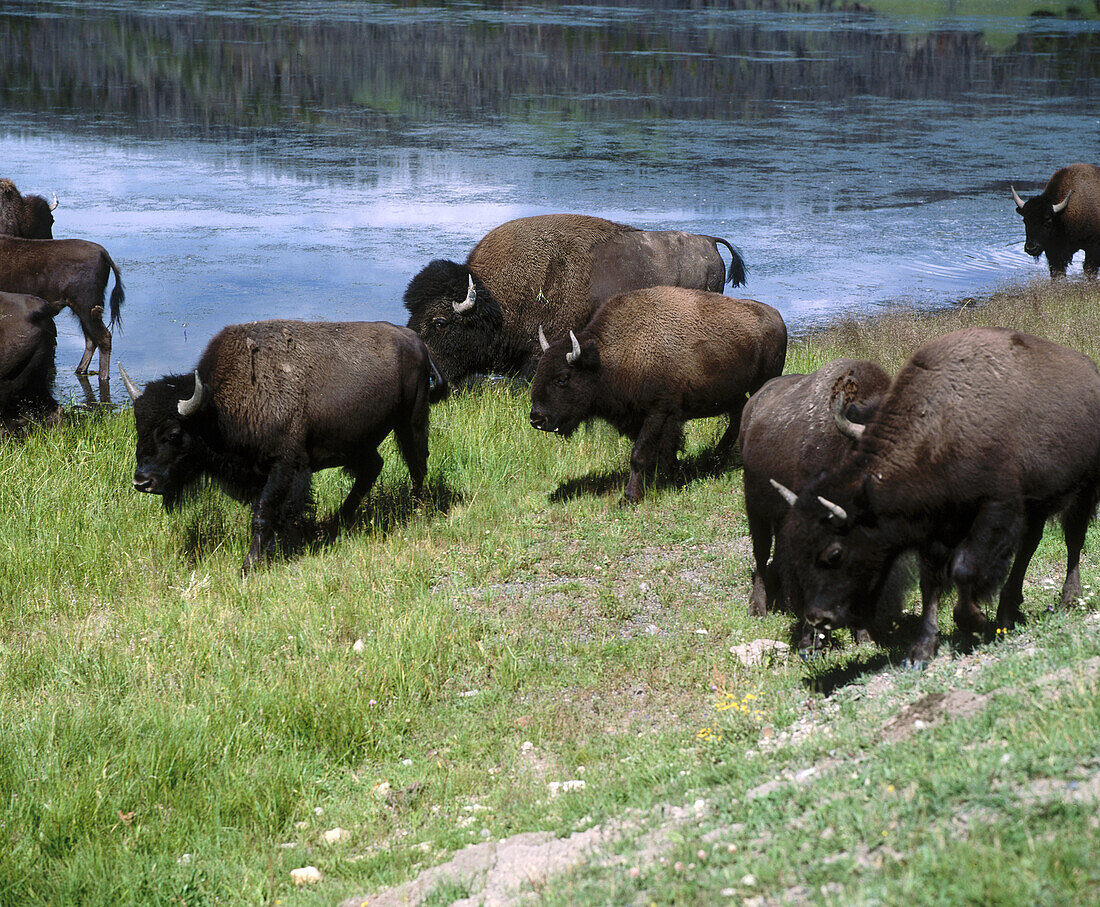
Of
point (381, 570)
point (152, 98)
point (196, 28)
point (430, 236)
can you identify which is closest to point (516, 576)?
point (381, 570)

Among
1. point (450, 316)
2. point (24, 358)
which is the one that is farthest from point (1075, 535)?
point (24, 358)

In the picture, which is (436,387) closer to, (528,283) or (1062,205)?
(528,283)

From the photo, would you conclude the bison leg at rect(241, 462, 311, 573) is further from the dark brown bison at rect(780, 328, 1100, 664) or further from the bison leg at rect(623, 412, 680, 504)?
the dark brown bison at rect(780, 328, 1100, 664)

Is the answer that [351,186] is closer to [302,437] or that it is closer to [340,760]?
[302,437]

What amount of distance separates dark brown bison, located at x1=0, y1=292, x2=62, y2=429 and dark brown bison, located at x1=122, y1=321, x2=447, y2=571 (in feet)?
10.3

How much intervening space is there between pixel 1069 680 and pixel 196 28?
46.2 m

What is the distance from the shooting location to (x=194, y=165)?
23.6m

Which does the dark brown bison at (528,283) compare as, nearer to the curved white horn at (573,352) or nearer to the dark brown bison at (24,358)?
the curved white horn at (573,352)

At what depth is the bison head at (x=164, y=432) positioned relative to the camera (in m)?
7.67

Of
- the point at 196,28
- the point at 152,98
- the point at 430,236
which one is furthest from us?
the point at 196,28

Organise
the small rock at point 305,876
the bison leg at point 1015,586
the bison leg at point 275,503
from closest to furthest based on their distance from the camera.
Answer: the small rock at point 305,876
the bison leg at point 1015,586
the bison leg at point 275,503

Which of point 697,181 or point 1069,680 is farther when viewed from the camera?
point 697,181

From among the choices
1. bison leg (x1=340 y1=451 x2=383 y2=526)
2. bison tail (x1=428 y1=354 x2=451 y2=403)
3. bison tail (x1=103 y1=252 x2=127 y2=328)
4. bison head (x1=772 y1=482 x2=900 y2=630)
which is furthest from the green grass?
bison tail (x1=103 y1=252 x2=127 y2=328)

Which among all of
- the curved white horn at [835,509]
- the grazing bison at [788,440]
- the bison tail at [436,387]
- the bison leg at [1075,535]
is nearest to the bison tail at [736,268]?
the bison tail at [436,387]
